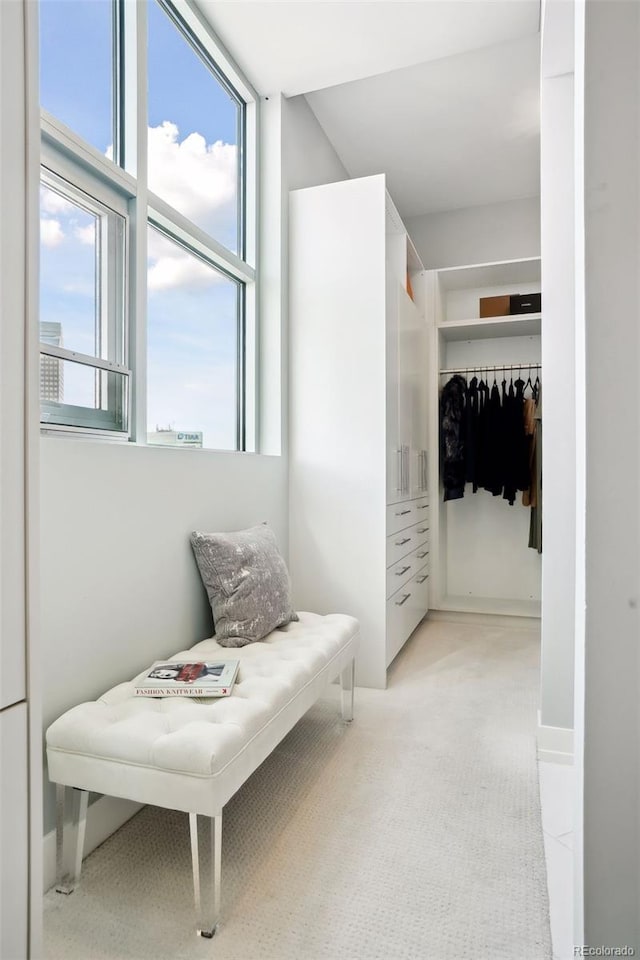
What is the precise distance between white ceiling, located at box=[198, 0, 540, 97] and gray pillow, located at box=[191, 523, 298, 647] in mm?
2225

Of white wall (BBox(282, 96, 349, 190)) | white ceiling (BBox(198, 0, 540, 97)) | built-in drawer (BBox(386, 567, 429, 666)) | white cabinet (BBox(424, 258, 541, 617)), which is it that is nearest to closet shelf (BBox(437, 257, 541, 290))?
white cabinet (BBox(424, 258, 541, 617))

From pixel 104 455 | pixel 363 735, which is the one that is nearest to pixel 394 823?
pixel 363 735

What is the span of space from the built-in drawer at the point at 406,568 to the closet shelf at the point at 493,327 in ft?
5.08

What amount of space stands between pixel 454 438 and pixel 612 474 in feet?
11.3

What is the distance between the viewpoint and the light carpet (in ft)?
4.03

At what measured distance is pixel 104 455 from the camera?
165 cm

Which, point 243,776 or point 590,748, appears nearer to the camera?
point 590,748

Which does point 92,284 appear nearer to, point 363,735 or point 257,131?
point 257,131

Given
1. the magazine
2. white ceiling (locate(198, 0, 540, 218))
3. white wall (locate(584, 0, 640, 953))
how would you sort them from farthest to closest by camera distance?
white ceiling (locate(198, 0, 540, 218))
the magazine
white wall (locate(584, 0, 640, 953))

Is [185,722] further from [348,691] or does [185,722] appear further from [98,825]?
[348,691]

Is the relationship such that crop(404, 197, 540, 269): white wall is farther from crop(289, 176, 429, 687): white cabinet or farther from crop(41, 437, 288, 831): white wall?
crop(41, 437, 288, 831): white wall

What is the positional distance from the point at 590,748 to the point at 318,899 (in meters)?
1.02

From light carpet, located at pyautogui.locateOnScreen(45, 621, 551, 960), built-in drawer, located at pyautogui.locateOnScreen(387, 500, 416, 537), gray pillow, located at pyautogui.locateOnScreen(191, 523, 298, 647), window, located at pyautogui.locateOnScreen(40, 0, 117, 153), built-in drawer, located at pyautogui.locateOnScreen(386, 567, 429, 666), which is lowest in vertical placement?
light carpet, located at pyautogui.locateOnScreen(45, 621, 551, 960)

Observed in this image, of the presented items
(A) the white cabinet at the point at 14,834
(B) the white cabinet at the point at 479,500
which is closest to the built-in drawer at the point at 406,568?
(B) the white cabinet at the point at 479,500
